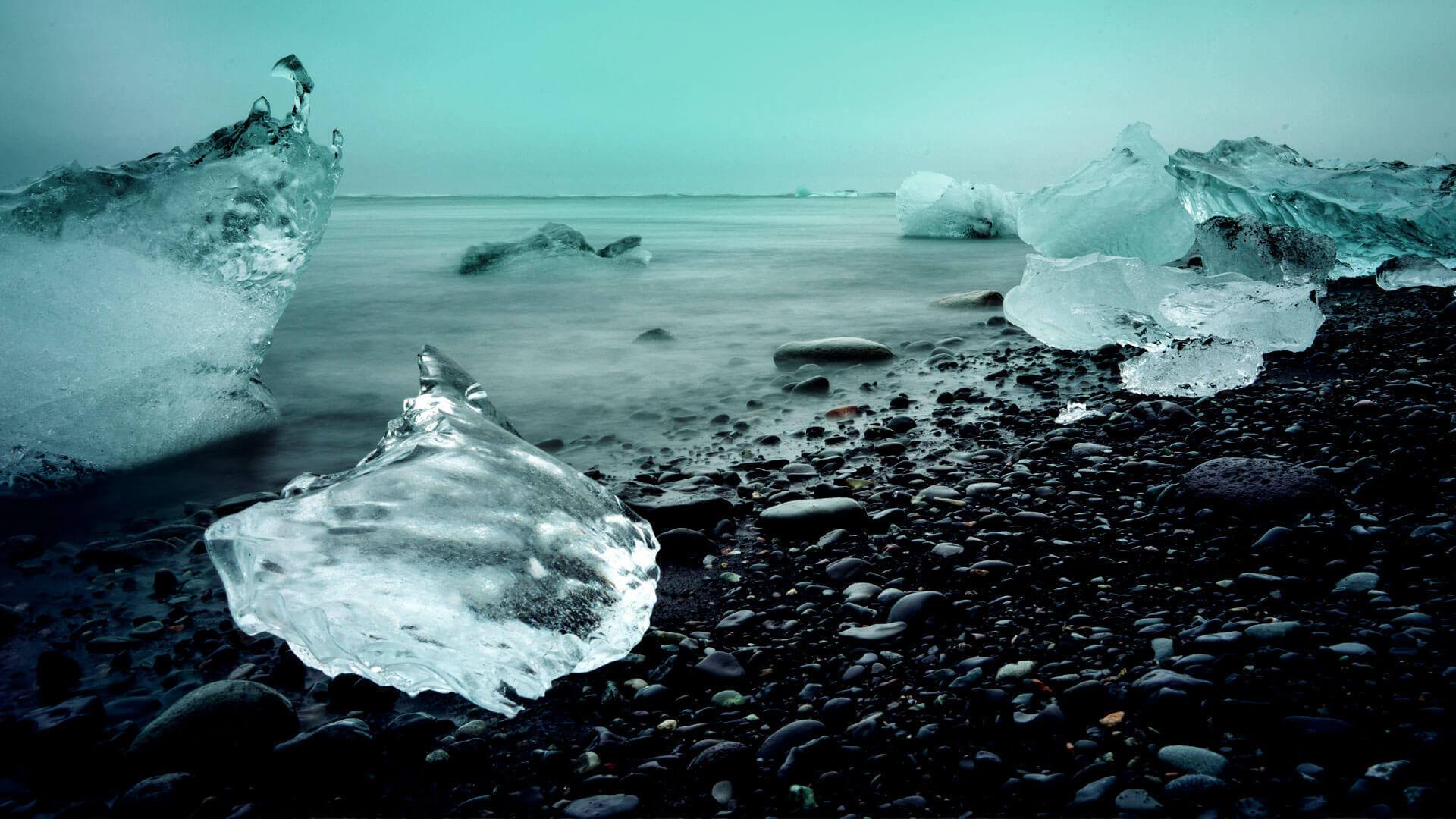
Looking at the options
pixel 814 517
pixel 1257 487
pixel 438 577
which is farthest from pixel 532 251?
pixel 1257 487

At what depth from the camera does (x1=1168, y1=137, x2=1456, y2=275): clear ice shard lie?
670 cm

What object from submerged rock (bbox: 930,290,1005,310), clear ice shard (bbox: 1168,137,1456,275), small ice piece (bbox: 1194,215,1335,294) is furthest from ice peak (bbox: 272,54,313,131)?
clear ice shard (bbox: 1168,137,1456,275)

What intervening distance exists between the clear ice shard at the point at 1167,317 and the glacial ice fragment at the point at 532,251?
22.0 feet

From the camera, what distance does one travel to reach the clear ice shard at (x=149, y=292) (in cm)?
312

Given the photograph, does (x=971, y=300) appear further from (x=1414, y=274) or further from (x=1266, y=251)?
(x=1414, y=274)

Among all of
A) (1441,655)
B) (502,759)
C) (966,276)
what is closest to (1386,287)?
(966,276)

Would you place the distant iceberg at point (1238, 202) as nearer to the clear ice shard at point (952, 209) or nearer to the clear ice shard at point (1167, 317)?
the clear ice shard at point (1167, 317)

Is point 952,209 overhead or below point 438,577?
overhead

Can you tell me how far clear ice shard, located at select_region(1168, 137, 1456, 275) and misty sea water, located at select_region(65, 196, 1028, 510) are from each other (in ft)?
6.71

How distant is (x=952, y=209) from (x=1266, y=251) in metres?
8.36

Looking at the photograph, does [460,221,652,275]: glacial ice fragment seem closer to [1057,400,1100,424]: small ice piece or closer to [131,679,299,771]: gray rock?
[1057,400,1100,424]: small ice piece

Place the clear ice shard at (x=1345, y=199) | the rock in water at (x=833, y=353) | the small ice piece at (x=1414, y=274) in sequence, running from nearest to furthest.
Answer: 1. the rock in water at (x=833, y=353)
2. the small ice piece at (x=1414, y=274)
3. the clear ice shard at (x=1345, y=199)

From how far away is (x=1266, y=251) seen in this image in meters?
5.77

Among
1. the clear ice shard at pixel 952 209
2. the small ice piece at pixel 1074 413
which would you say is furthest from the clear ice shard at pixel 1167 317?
the clear ice shard at pixel 952 209
